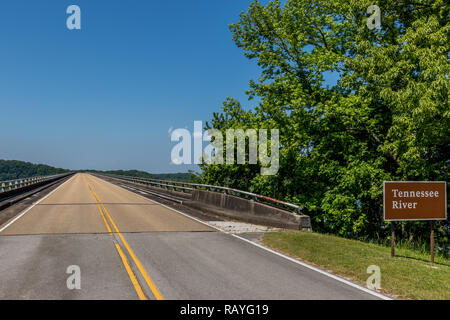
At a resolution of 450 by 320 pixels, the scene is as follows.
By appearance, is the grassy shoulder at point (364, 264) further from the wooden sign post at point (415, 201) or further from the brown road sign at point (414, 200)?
the brown road sign at point (414, 200)

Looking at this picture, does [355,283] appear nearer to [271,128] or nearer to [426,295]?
[426,295]

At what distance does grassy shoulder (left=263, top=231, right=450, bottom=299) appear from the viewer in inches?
271

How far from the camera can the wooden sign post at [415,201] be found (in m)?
9.82

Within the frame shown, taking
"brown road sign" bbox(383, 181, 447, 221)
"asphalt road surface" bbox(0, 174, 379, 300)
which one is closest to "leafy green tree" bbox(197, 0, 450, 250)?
"brown road sign" bbox(383, 181, 447, 221)

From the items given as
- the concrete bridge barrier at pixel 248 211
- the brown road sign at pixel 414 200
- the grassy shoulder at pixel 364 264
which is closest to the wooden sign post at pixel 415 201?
the brown road sign at pixel 414 200

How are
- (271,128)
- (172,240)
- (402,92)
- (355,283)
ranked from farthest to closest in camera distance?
(271,128), (402,92), (172,240), (355,283)

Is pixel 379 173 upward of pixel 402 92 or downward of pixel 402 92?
downward

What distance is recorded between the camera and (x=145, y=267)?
7945mm

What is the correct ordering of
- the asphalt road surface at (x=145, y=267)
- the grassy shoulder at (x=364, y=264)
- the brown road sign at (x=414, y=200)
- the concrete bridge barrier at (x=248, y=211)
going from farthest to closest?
the concrete bridge barrier at (x=248, y=211) → the brown road sign at (x=414, y=200) → the grassy shoulder at (x=364, y=264) → the asphalt road surface at (x=145, y=267)

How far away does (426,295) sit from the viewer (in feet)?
21.4

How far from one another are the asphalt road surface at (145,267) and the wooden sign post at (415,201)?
350 cm

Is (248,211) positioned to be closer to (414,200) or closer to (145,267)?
(414,200)

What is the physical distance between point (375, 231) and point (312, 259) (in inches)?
506
